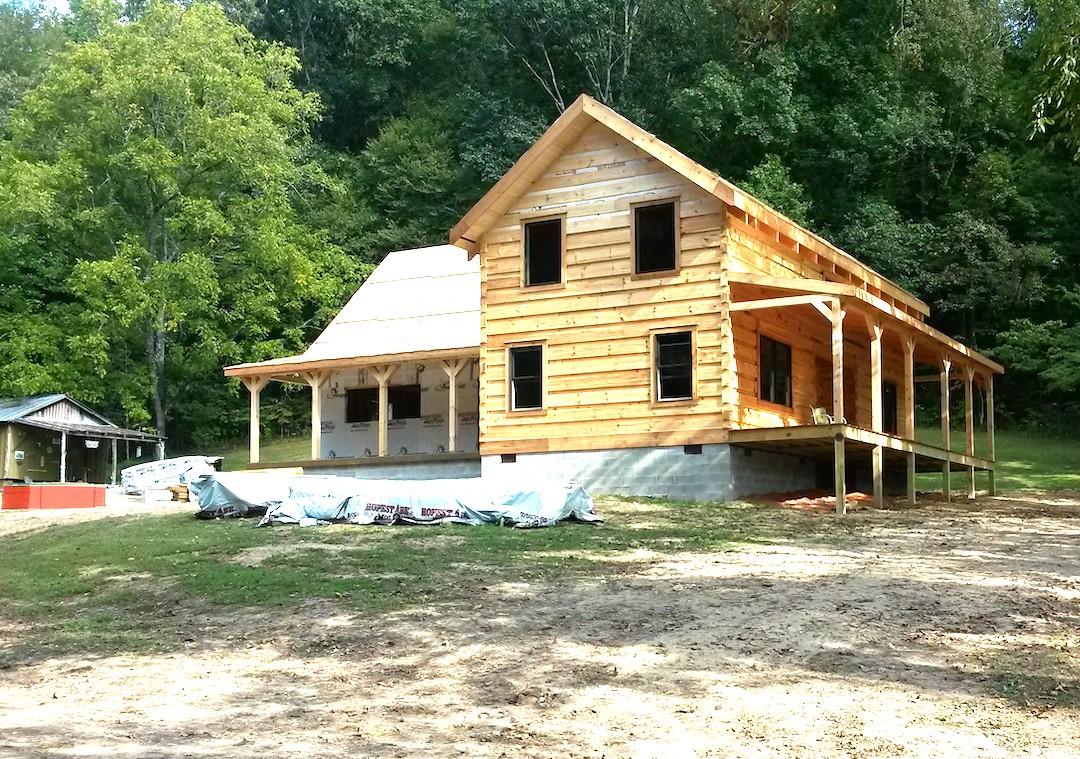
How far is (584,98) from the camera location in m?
23.5

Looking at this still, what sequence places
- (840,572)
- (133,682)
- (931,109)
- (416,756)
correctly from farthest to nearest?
(931,109) < (840,572) < (133,682) < (416,756)

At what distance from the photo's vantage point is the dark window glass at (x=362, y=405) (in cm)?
3130

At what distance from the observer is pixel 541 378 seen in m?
24.4

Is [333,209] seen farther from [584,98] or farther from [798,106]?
[584,98]

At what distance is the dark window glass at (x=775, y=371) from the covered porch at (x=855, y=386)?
39 cm

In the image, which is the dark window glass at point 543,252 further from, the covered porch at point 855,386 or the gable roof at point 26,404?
the gable roof at point 26,404

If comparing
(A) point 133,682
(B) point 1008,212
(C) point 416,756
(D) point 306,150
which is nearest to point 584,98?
(A) point 133,682

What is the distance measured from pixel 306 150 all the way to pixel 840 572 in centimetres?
4884

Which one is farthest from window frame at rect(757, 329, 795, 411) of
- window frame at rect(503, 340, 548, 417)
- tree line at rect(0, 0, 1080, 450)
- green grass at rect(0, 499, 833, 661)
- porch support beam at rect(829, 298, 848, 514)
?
tree line at rect(0, 0, 1080, 450)

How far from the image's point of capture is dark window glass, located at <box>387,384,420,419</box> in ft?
102

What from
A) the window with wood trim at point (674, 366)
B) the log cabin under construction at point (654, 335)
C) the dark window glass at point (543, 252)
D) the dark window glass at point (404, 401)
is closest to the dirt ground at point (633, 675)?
the log cabin under construction at point (654, 335)

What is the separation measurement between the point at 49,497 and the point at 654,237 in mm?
14113

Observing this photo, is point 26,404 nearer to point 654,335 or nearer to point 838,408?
point 654,335

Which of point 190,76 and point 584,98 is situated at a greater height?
point 190,76
